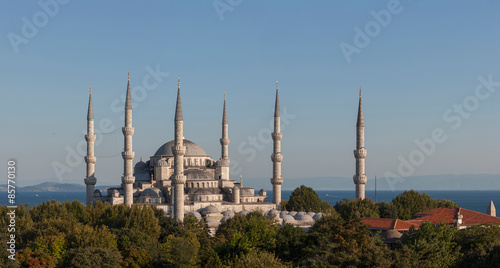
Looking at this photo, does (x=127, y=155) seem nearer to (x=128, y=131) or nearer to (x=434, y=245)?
(x=128, y=131)

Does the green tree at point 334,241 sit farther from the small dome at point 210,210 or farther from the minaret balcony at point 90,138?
the minaret balcony at point 90,138

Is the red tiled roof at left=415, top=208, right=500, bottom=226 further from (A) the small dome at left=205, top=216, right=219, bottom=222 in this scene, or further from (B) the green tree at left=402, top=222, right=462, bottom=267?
(A) the small dome at left=205, top=216, right=219, bottom=222

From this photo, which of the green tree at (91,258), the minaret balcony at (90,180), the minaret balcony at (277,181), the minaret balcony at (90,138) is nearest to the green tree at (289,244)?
the green tree at (91,258)

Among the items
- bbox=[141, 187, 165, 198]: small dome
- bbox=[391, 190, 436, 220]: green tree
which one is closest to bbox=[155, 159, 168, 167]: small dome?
bbox=[141, 187, 165, 198]: small dome

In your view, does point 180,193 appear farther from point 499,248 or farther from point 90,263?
point 499,248

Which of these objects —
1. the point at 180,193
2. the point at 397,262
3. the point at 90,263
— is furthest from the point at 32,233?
the point at 397,262

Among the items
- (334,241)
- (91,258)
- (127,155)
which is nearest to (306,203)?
(127,155)
